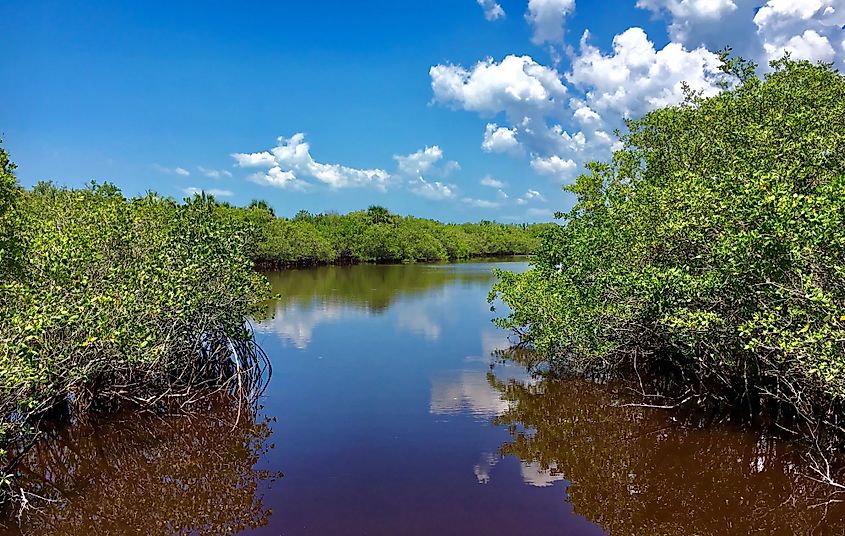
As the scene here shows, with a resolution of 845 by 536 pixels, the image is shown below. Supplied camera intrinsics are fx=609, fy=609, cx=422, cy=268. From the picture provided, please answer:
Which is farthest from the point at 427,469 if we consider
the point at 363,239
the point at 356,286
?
the point at 363,239

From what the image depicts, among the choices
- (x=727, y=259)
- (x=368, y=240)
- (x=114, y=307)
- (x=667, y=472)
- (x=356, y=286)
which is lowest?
(x=667, y=472)

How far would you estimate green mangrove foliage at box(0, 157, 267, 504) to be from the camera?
8750 millimetres

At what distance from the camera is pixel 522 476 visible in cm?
1041

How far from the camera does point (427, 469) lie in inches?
420

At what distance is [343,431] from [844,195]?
9.55 m

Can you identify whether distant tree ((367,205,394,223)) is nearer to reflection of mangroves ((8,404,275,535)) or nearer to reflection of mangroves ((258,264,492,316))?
reflection of mangroves ((258,264,492,316))

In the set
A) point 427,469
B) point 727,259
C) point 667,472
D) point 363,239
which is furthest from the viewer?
point 363,239

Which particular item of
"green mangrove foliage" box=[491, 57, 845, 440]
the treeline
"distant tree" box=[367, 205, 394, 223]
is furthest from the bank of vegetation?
"distant tree" box=[367, 205, 394, 223]

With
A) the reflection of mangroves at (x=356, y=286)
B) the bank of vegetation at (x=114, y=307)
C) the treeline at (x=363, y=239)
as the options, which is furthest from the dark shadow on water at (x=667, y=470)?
the treeline at (x=363, y=239)

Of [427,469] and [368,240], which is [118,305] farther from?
[368,240]

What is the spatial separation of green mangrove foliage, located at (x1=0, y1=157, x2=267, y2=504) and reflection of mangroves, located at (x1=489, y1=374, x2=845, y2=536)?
22.1ft

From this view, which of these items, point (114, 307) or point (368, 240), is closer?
point (114, 307)

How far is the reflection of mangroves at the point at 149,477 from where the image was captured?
29.1 ft

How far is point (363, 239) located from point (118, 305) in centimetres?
6003
